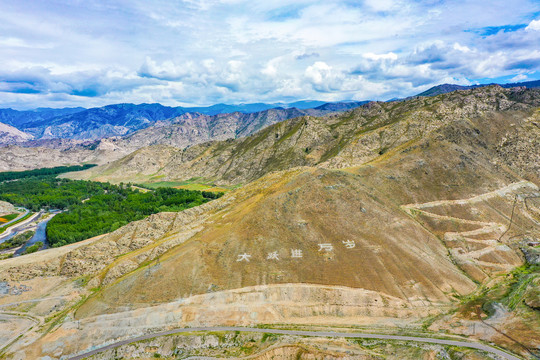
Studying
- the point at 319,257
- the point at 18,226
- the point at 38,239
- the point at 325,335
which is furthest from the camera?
the point at 18,226

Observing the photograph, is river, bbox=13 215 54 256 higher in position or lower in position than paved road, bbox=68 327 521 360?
lower

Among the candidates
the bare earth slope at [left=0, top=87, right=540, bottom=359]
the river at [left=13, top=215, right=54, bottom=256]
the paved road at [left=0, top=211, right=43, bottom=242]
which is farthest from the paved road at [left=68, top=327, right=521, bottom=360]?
the paved road at [left=0, top=211, right=43, bottom=242]

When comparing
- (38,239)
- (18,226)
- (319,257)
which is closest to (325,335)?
(319,257)

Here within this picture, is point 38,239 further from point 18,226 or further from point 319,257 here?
point 319,257

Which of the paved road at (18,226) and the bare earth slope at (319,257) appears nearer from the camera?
the bare earth slope at (319,257)

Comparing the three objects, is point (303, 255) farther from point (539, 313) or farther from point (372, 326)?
point (539, 313)

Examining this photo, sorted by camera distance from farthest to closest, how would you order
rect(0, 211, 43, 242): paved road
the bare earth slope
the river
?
rect(0, 211, 43, 242): paved road → the river → the bare earth slope

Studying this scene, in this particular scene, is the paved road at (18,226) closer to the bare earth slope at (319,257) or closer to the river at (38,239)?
the river at (38,239)

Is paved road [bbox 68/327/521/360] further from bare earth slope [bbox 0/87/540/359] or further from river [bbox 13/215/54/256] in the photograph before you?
river [bbox 13/215/54/256]

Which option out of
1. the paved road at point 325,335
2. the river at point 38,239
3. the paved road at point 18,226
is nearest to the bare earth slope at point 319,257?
the paved road at point 325,335

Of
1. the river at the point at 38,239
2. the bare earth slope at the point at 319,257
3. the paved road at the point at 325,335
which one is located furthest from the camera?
the river at the point at 38,239

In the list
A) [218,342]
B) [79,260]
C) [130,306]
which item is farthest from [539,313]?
[79,260]
